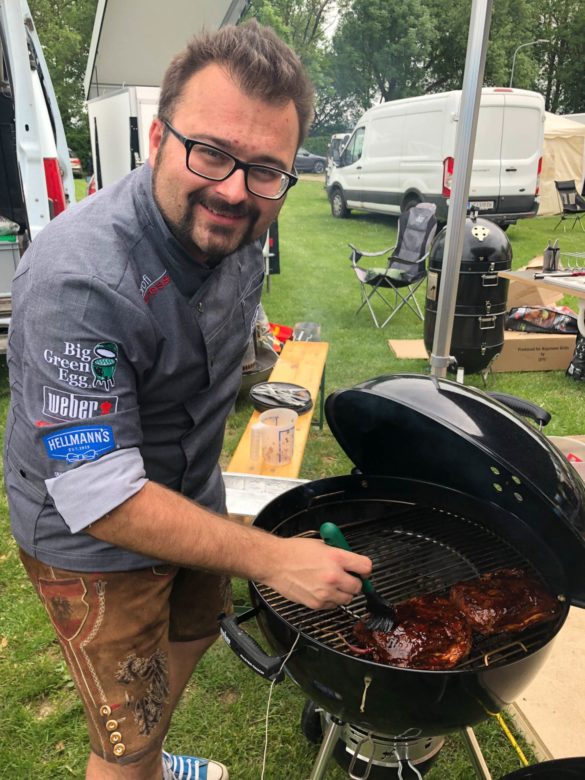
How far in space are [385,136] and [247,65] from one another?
1315 cm

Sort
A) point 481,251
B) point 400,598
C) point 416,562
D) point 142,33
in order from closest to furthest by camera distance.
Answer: point 400,598 → point 416,562 → point 481,251 → point 142,33

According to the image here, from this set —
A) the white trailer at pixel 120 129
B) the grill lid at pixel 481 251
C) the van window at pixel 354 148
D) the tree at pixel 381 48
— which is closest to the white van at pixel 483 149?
the van window at pixel 354 148

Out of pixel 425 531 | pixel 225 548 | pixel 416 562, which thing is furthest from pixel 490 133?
pixel 225 548

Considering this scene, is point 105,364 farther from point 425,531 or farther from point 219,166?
point 425,531

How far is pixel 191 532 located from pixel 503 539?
2.93 feet

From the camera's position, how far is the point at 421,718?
1.11 meters

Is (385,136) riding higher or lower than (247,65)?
higher

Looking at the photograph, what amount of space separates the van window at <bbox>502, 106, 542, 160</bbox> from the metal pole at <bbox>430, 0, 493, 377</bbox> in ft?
33.3

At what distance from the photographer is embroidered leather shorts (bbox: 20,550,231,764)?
1.30m

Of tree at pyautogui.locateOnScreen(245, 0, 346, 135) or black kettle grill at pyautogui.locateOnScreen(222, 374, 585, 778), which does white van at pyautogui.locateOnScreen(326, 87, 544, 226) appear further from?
tree at pyautogui.locateOnScreen(245, 0, 346, 135)

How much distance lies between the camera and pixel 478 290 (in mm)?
4605

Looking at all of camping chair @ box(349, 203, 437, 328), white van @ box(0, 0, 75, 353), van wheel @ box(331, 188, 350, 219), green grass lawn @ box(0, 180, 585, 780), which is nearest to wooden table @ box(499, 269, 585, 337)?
green grass lawn @ box(0, 180, 585, 780)

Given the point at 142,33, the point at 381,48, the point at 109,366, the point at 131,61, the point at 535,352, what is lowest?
the point at 535,352

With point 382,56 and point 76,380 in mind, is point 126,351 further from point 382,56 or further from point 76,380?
point 382,56
